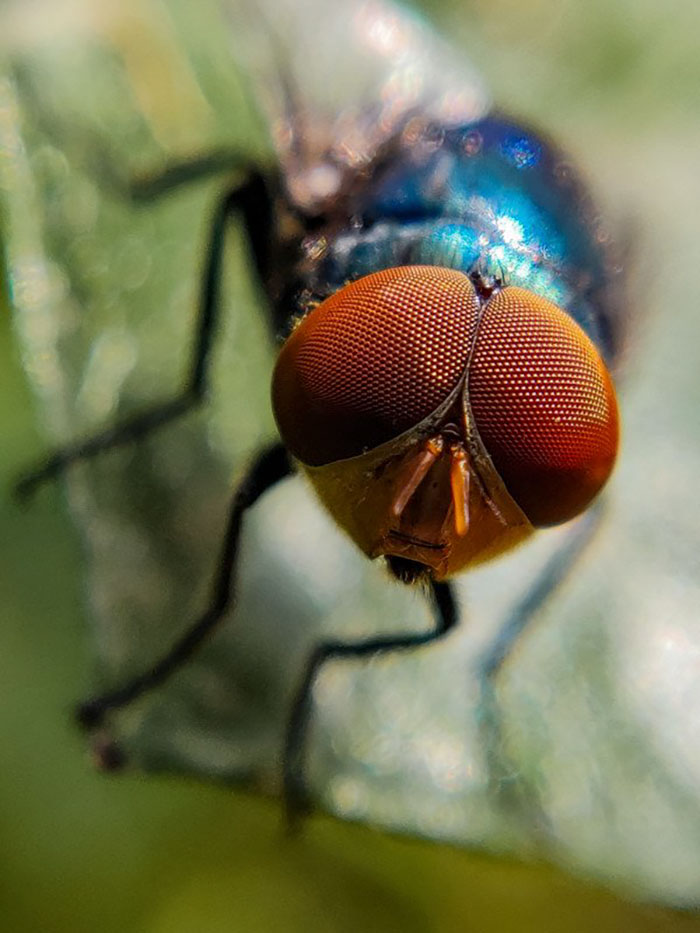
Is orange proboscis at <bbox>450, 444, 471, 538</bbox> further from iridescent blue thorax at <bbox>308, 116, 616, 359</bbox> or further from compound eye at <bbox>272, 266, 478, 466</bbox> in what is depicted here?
iridescent blue thorax at <bbox>308, 116, 616, 359</bbox>

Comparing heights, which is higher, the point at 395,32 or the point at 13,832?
the point at 395,32

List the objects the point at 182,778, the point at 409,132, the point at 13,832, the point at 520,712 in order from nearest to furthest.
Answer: the point at 182,778, the point at 520,712, the point at 13,832, the point at 409,132

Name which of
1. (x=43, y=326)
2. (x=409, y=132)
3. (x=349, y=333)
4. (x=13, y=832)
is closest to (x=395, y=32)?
(x=409, y=132)

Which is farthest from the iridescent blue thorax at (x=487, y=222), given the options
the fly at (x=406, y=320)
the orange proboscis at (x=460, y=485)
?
the orange proboscis at (x=460, y=485)

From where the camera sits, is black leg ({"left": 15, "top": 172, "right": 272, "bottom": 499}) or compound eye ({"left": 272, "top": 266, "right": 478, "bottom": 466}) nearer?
compound eye ({"left": 272, "top": 266, "right": 478, "bottom": 466})

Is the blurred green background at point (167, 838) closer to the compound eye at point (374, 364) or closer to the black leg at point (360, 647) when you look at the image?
the black leg at point (360, 647)

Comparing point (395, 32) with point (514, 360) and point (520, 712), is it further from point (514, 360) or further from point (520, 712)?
point (520, 712)

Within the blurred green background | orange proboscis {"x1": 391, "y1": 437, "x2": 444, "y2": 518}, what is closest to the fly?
orange proboscis {"x1": 391, "y1": 437, "x2": 444, "y2": 518}

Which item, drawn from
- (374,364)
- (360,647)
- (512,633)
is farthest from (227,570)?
(374,364)
